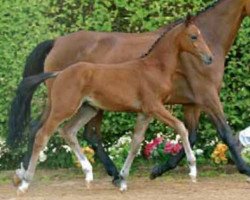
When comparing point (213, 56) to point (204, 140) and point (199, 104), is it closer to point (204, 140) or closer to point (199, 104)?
point (199, 104)

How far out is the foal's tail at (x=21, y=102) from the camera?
31.8 ft

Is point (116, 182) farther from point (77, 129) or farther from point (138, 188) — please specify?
point (77, 129)

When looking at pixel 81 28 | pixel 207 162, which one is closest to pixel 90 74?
pixel 81 28

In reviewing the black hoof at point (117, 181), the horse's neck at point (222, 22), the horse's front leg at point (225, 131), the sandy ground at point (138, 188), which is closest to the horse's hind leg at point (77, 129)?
the sandy ground at point (138, 188)

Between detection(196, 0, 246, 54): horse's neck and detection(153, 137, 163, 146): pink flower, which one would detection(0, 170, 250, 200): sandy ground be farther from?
detection(196, 0, 246, 54): horse's neck

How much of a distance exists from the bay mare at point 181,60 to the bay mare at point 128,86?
0.58 m

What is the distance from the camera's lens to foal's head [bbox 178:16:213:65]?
30.9 feet

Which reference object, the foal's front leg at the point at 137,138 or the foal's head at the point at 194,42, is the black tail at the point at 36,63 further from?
the foal's head at the point at 194,42

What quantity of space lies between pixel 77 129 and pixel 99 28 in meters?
1.94

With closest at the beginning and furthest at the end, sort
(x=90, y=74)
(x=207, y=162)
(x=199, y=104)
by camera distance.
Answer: (x=90, y=74) → (x=199, y=104) → (x=207, y=162)

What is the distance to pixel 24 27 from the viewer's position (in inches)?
456

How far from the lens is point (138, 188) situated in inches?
398

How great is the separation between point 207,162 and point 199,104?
206cm

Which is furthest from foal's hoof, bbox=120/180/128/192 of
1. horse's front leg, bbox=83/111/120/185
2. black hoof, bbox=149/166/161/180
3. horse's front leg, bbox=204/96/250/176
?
horse's front leg, bbox=204/96/250/176
